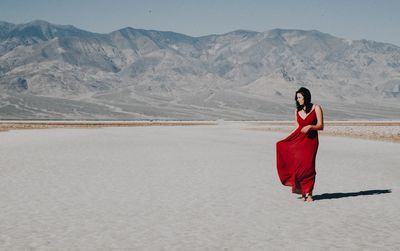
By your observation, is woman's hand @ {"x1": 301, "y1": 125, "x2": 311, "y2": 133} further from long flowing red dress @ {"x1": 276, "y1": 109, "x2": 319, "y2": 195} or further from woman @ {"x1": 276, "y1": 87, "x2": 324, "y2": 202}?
long flowing red dress @ {"x1": 276, "y1": 109, "x2": 319, "y2": 195}

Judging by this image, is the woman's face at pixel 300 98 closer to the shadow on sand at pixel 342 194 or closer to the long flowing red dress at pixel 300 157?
the long flowing red dress at pixel 300 157

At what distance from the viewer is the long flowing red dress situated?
389 inches

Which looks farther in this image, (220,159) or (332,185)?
(220,159)

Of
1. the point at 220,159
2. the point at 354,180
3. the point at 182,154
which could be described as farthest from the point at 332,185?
the point at 182,154

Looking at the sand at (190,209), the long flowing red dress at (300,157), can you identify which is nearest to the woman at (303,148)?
the long flowing red dress at (300,157)

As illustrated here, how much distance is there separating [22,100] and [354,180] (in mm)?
157213

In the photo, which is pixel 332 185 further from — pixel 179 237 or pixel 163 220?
pixel 179 237

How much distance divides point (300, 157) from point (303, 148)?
0.17m

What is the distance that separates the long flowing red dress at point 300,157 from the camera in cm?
988

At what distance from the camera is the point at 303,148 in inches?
392

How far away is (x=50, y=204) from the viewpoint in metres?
9.57

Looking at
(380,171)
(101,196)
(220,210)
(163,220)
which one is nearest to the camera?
(163,220)

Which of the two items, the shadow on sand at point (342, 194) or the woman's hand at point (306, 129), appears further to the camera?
the shadow on sand at point (342, 194)

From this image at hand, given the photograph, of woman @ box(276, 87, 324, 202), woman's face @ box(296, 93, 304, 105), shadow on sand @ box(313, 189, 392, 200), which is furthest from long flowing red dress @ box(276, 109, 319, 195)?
shadow on sand @ box(313, 189, 392, 200)
